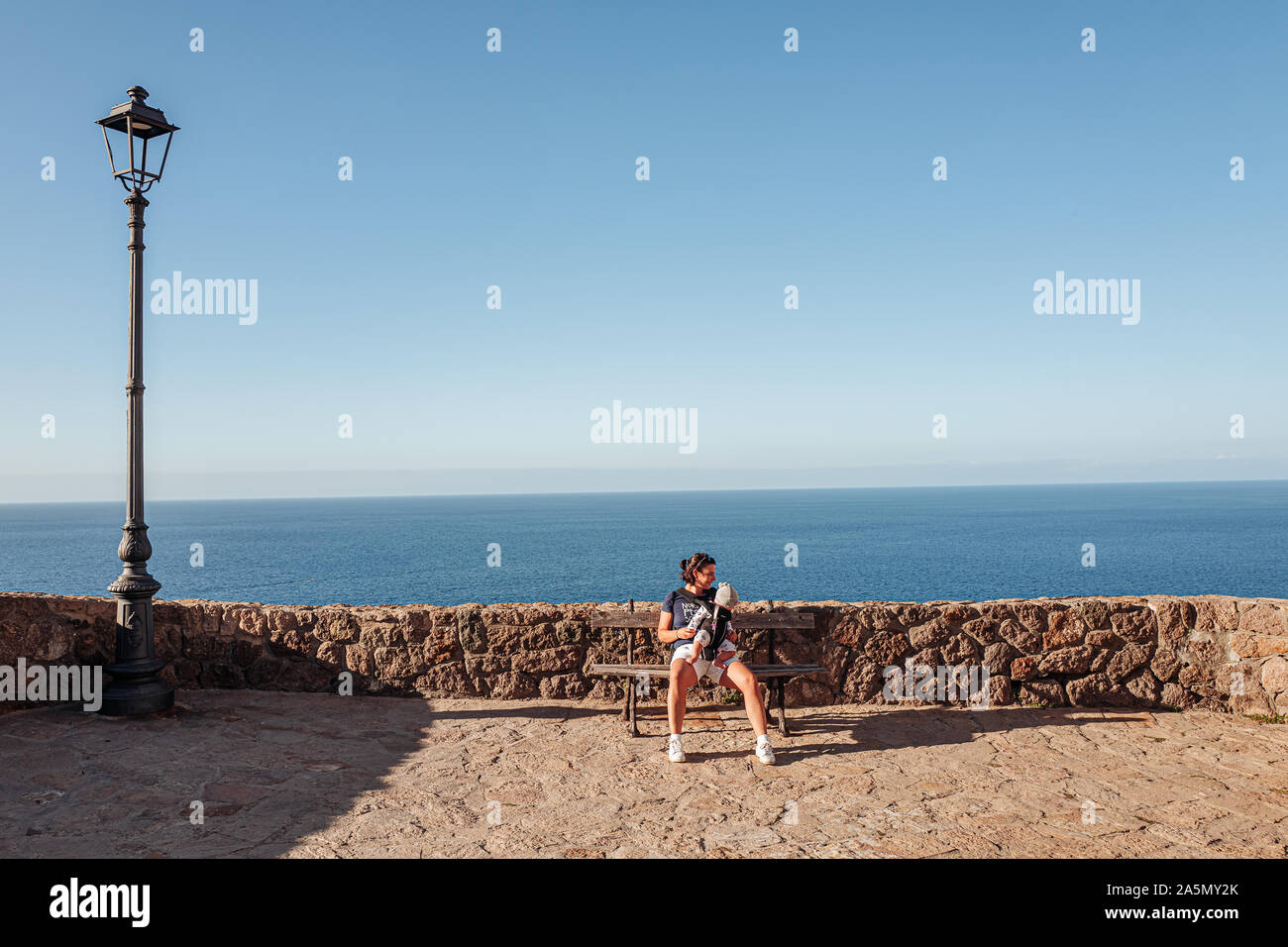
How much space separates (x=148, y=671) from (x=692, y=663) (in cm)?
416

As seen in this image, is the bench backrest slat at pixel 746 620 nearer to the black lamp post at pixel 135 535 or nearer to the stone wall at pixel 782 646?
the stone wall at pixel 782 646

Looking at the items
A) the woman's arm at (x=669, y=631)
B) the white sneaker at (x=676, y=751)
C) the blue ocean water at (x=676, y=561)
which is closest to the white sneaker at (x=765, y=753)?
the white sneaker at (x=676, y=751)

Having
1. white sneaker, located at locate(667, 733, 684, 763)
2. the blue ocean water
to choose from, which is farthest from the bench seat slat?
the blue ocean water

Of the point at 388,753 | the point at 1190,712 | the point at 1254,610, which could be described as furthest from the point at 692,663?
the point at 1254,610

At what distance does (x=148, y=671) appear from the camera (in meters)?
6.10

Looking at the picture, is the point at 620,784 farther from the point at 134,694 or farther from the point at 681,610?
the point at 134,694

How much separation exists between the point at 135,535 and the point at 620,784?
430cm

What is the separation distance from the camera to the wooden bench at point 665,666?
227 inches

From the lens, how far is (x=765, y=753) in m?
4.99

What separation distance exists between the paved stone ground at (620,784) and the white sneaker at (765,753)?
96 millimetres

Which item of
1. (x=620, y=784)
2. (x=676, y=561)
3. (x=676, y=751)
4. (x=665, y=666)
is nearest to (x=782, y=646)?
(x=665, y=666)

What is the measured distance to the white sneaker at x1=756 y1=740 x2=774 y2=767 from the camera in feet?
16.3

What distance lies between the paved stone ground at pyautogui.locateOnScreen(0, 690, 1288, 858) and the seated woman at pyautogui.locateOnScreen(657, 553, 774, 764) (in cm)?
24
